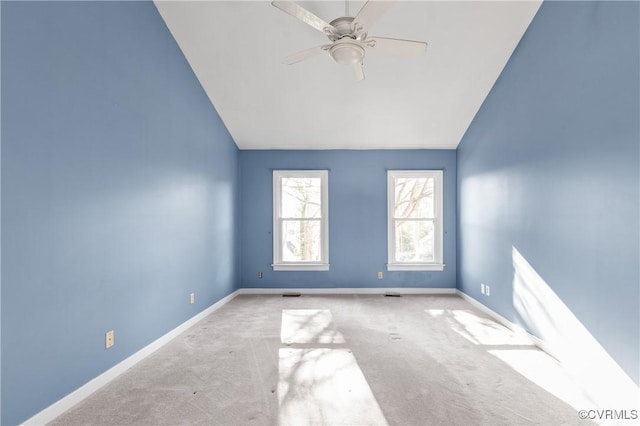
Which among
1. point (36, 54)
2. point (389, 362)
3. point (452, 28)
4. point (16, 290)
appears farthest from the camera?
point (452, 28)

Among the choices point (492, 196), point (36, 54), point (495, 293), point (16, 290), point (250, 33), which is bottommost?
point (495, 293)

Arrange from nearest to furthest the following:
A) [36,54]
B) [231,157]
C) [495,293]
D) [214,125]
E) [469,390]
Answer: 1. [36,54]
2. [469,390]
3. [495,293]
4. [214,125]
5. [231,157]

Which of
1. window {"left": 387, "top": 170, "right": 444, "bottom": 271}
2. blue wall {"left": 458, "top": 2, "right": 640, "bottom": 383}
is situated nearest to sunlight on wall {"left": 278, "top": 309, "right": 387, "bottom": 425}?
blue wall {"left": 458, "top": 2, "right": 640, "bottom": 383}

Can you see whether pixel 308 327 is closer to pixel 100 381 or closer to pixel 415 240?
pixel 100 381

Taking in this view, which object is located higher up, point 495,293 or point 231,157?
point 231,157

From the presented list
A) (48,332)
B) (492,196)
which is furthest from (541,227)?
(48,332)

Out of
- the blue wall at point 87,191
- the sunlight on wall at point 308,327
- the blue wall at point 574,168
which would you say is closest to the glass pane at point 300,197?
the sunlight on wall at point 308,327

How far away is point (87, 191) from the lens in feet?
7.43

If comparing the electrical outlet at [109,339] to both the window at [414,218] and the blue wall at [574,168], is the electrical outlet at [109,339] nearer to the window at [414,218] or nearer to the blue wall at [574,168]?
the blue wall at [574,168]

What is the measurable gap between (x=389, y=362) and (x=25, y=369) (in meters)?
2.52

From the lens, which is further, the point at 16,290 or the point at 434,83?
the point at 434,83

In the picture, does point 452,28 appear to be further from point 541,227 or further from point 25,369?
point 25,369

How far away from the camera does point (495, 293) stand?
3941 millimetres

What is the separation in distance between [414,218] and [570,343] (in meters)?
2.98
